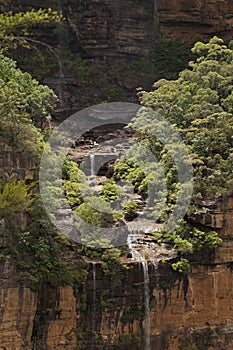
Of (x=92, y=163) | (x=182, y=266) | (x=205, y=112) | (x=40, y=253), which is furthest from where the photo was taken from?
(x=92, y=163)

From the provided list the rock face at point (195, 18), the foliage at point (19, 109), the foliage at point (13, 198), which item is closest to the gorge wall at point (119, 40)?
the rock face at point (195, 18)

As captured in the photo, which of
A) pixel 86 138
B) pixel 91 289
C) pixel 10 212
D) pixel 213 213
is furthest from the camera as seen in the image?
pixel 86 138

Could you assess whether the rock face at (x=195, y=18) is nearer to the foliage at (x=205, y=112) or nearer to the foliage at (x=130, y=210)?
the foliage at (x=205, y=112)

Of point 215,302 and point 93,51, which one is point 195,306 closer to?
point 215,302

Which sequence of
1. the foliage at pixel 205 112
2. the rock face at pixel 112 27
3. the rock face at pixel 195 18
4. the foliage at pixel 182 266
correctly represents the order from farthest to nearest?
the rock face at pixel 112 27, the rock face at pixel 195 18, the foliage at pixel 205 112, the foliage at pixel 182 266

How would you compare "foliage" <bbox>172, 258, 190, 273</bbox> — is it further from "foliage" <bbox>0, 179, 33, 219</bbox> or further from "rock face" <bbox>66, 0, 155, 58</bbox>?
"rock face" <bbox>66, 0, 155, 58</bbox>

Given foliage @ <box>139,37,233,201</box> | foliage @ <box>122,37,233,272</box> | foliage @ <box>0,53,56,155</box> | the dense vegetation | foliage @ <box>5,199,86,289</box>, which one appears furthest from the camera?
foliage @ <box>139,37,233,201</box>

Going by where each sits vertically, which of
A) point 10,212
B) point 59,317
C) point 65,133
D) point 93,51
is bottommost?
point 59,317

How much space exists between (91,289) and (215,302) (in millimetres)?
3593

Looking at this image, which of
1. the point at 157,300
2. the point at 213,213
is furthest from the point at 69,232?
the point at 213,213

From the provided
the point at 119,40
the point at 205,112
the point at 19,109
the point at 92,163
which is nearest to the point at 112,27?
the point at 119,40

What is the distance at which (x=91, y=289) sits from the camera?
17.9 m

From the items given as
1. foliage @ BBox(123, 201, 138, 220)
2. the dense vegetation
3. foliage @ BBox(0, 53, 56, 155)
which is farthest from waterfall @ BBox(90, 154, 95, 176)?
foliage @ BBox(123, 201, 138, 220)

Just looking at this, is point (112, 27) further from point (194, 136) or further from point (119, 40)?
point (194, 136)
